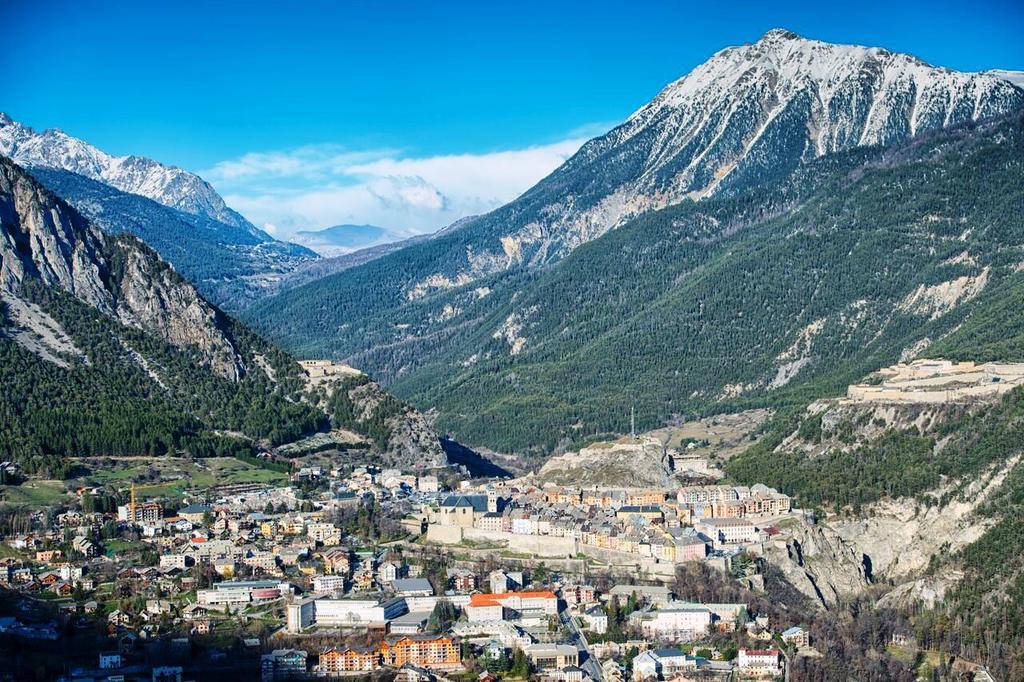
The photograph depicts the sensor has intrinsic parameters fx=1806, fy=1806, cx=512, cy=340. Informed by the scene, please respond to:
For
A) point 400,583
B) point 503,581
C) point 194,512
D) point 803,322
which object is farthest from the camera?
point 803,322

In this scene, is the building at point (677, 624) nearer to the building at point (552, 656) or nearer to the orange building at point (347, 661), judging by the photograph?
the building at point (552, 656)

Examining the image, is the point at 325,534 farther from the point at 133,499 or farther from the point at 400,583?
the point at 133,499

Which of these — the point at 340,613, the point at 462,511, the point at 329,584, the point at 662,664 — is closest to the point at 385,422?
the point at 462,511

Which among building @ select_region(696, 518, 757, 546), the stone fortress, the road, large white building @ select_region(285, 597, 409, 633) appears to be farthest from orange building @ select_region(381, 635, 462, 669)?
the stone fortress

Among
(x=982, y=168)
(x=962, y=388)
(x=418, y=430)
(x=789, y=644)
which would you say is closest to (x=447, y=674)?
(x=789, y=644)

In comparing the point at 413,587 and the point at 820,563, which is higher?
the point at 820,563

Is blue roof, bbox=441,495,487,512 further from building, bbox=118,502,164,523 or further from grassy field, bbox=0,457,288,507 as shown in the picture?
grassy field, bbox=0,457,288,507

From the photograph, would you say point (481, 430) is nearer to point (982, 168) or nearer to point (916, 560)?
point (982, 168)
